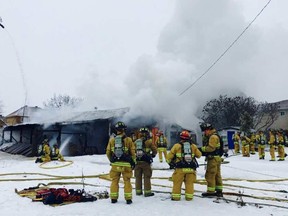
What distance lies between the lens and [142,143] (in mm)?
7359

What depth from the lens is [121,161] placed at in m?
6.47

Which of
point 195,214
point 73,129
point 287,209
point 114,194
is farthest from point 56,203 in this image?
point 73,129

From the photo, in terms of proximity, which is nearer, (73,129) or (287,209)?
(287,209)

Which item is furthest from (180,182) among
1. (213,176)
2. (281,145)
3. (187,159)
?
(281,145)

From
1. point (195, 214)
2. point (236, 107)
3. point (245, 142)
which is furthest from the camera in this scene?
point (236, 107)

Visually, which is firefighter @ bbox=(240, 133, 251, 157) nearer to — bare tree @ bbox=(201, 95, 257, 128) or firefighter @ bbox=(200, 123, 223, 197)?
firefighter @ bbox=(200, 123, 223, 197)

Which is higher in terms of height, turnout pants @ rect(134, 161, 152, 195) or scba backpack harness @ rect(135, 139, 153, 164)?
scba backpack harness @ rect(135, 139, 153, 164)

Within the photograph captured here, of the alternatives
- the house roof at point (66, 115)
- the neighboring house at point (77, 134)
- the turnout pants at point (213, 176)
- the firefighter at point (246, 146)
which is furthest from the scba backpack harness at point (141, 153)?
the neighboring house at point (77, 134)

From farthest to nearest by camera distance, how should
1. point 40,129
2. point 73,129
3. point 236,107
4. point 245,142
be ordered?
1. point 236,107
2. point 73,129
3. point 40,129
4. point 245,142

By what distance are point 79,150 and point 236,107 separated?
2290 cm

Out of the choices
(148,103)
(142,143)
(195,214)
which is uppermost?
(148,103)

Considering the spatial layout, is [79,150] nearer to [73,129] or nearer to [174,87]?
[73,129]

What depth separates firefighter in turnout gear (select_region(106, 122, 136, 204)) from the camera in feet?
20.7

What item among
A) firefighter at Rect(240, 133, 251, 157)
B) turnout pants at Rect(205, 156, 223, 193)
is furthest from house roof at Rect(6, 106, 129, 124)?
turnout pants at Rect(205, 156, 223, 193)
